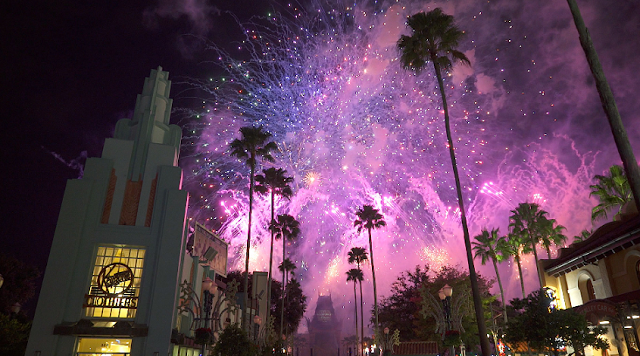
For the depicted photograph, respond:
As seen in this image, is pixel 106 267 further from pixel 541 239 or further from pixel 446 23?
Answer: pixel 541 239

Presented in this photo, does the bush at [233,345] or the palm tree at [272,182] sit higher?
the palm tree at [272,182]

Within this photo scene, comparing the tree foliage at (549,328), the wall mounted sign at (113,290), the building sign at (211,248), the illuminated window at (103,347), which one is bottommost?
the illuminated window at (103,347)

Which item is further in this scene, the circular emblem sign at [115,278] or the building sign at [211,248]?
the building sign at [211,248]

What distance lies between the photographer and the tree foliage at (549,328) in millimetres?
19484

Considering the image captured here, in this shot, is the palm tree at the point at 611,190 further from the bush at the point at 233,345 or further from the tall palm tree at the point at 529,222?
the bush at the point at 233,345

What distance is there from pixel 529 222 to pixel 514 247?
6605mm

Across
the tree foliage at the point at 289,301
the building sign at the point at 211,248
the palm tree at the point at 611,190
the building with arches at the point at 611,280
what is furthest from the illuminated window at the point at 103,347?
the tree foliage at the point at 289,301

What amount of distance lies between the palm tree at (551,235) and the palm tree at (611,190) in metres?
9.25

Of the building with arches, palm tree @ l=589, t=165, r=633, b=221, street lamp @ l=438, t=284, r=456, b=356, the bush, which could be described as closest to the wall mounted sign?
the bush

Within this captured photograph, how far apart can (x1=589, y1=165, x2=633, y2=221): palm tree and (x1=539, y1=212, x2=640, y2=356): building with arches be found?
6.20m

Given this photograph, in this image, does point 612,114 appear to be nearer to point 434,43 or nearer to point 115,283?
point 434,43

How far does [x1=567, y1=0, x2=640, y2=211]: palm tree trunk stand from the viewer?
8.88m

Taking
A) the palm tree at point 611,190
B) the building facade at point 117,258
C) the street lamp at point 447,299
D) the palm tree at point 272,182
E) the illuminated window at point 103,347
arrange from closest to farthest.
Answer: the building facade at point 117,258 < the illuminated window at point 103,347 < the street lamp at point 447,299 < the palm tree at point 611,190 < the palm tree at point 272,182

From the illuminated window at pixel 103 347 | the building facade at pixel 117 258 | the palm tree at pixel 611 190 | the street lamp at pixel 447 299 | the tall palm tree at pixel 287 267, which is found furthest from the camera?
the tall palm tree at pixel 287 267
